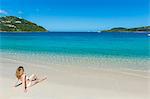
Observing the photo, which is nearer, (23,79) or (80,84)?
(23,79)

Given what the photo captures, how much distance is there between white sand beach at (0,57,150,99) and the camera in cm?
249

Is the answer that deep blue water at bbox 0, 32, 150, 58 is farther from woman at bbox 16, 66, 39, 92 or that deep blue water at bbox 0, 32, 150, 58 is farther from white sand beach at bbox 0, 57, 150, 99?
woman at bbox 16, 66, 39, 92

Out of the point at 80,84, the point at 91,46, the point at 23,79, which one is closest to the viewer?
Result: the point at 23,79

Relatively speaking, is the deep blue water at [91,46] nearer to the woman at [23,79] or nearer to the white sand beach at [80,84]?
the white sand beach at [80,84]

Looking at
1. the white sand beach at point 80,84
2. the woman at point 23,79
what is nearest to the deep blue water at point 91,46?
the white sand beach at point 80,84

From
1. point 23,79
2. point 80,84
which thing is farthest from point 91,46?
point 23,79

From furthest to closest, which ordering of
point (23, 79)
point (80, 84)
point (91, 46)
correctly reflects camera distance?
point (91, 46) → point (80, 84) → point (23, 79)

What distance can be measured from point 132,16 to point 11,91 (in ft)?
8.37

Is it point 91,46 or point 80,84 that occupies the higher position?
point 91,46

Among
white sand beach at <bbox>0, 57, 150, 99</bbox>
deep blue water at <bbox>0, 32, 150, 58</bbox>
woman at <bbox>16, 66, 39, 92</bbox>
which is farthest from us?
deep blue water at <bbox>0, 32, 150, 58</bbox>

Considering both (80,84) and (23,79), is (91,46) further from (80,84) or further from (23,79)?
(23,79)

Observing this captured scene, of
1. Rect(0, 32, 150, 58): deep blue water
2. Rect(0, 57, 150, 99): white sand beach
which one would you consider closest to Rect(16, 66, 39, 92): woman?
Rect(0, 57, 150, 99): white sand beach

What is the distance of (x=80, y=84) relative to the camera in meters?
2.93

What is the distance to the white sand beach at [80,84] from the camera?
2.49 meters
